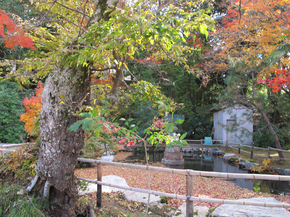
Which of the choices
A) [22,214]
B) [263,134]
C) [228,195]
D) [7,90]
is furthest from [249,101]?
[7,90]

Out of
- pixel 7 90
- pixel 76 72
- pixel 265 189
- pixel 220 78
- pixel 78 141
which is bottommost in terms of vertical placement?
pixel 265 189

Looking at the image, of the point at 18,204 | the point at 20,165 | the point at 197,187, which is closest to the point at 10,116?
the point at 20,165

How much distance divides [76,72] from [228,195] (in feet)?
15.0

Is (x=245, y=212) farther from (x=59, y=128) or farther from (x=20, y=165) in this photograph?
(x=20, y=165)

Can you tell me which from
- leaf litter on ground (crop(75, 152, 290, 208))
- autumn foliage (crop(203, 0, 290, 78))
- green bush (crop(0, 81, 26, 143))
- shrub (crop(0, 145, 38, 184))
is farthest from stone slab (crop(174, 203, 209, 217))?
green bush (crop(0, 81, 26, 143))

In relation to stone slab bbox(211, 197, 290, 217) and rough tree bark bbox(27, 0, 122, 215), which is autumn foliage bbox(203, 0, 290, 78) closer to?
stone slab bbox(211, 197, 290, 217)

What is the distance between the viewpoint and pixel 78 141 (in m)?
2.50

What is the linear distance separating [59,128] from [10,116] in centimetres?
917

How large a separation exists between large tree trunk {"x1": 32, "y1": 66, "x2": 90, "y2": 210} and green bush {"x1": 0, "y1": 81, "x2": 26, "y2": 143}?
28.8 feet

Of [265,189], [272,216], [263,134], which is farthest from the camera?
[263,134]

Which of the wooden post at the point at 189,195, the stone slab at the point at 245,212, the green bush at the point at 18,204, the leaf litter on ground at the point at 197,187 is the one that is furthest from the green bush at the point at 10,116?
the stone slab at the point at 245,212

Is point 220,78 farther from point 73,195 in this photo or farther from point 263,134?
point 73,195

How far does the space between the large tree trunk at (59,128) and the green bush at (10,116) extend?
8772 millimetres

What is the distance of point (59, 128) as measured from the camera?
2.38m
